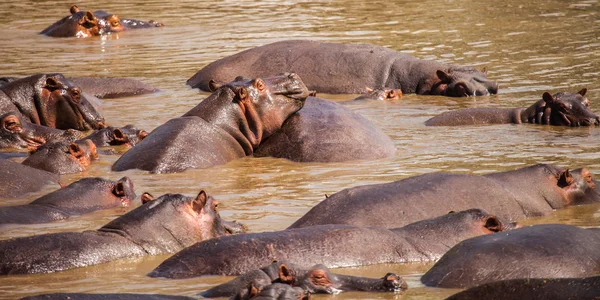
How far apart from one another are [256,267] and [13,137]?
5.25 meters

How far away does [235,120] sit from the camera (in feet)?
34.1

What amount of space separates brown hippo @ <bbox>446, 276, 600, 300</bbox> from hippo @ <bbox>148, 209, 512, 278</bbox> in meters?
1.37

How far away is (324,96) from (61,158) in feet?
16.0

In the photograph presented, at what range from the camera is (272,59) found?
568 inches

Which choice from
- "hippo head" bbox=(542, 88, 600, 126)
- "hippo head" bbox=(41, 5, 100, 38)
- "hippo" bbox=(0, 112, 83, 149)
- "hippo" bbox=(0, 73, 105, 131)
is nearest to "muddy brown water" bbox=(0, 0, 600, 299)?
"hippo head" bbox=(542, 88, 600, 126)

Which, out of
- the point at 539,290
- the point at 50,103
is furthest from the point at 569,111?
the point at 539,290

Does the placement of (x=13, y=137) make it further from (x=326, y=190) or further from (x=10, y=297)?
(x=10, y=297)

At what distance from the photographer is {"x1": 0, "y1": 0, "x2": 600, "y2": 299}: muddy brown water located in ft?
25.2

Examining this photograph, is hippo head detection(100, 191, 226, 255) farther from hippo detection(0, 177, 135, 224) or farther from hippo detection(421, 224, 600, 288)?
hippo detection(421, 224, 600, 288)

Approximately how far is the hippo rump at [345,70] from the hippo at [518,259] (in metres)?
7.83

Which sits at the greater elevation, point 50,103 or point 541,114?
point 541,114

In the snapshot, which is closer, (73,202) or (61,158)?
(73,202)

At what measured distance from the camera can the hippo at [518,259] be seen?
19.4ft

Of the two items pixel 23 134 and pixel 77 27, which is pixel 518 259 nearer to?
pixel 23 134
